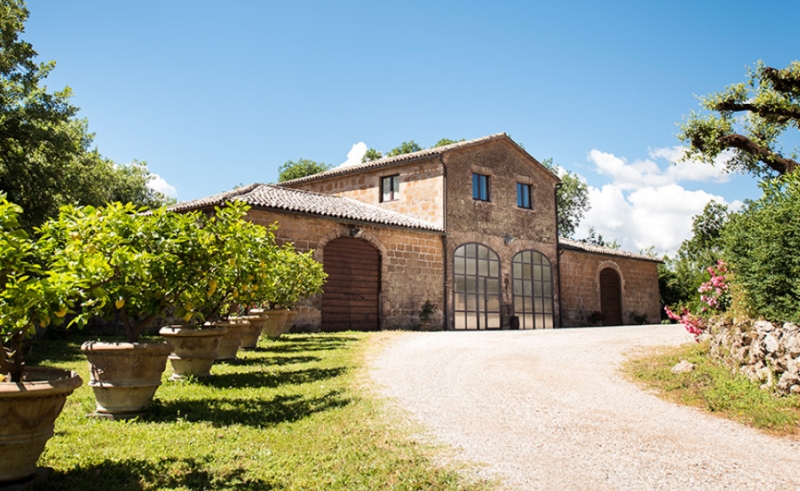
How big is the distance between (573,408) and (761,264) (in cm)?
315

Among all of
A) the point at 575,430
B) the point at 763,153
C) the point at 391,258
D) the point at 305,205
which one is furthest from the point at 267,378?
the point at 391,258

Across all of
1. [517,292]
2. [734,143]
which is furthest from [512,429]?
[517,292]

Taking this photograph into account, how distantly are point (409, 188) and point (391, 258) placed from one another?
4.29m

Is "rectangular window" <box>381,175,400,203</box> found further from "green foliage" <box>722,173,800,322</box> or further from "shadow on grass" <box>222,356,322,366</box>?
"green foliage" <box>722,173,800,322</box>

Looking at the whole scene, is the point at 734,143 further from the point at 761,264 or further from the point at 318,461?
the point at 318,461

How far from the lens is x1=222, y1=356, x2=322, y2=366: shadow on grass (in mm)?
9336

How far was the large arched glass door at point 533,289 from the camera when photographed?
23.2 metres

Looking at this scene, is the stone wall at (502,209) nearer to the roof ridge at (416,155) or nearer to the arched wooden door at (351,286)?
the roof ridge at (416,155)

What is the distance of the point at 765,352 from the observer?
6.88 meters

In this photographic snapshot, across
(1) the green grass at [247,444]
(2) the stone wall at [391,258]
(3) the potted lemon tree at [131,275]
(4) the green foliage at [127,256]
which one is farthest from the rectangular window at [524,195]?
(3) the potted lemon tree at [131,275]

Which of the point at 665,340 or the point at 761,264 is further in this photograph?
the point at 665,340

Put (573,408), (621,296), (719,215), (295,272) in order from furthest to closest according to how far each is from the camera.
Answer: (719,215) → (621,296) → (295,272) → (573,408)

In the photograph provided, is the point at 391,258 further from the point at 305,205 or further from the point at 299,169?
the point at 299,169

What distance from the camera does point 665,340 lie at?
37.6 ft
